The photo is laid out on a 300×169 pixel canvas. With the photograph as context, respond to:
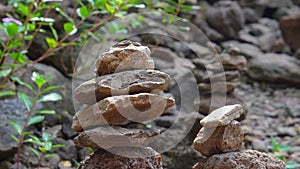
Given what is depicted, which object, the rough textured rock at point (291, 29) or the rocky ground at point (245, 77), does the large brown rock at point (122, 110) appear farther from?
the rough textured rock at point (291, 29)

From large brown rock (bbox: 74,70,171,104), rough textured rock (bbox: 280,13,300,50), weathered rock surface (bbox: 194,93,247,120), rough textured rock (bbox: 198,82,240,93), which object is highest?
large brown rock (bbox: 74,70,171,104)

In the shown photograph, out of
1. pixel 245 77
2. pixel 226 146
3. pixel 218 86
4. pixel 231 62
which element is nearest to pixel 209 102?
pixel 218 86

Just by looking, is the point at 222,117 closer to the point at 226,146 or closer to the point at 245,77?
the point at 226,146

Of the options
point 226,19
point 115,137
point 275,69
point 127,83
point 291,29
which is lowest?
point 275,69

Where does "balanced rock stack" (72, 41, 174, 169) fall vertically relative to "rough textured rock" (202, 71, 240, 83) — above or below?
above

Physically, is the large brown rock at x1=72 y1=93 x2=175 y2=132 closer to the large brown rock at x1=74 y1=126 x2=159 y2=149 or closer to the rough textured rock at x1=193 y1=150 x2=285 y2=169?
the large brown rock at x1=74 y1=126 x2=159 y2=149

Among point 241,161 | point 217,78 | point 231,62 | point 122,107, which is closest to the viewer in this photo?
point 122,107

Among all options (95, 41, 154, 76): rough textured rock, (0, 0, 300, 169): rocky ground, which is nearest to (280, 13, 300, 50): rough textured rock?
(0, 0, 300, 169): rocky ground

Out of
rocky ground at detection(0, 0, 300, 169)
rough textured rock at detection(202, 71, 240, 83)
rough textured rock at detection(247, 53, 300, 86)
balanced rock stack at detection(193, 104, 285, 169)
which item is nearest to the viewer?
balanced rock stack at detection(193, 104, 285, 169)
